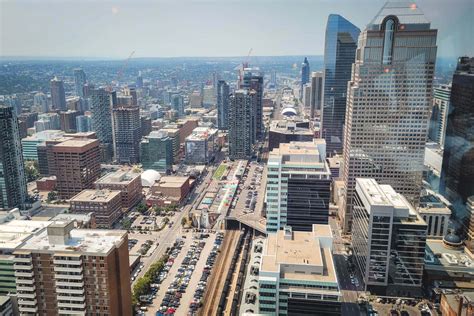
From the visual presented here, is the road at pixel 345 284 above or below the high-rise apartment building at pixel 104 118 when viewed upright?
below

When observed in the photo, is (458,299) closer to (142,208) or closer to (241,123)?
(142,208)

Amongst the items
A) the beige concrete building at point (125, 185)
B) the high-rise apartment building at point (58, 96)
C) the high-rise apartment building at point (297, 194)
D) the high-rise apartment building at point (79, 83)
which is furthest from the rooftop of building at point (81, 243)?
the high-rise apartment building at point (79, 83)

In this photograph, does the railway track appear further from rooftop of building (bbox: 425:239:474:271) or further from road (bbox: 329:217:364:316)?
rooftop of building (bbox: 425:239:474:271)

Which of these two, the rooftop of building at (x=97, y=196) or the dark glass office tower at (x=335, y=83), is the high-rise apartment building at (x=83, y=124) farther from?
the dark glass office tower at (x=335, y=83)

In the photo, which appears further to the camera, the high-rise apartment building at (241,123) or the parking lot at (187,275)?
the high-rise apartment building at (241,123)

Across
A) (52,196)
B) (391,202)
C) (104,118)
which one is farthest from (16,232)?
(104,118)
